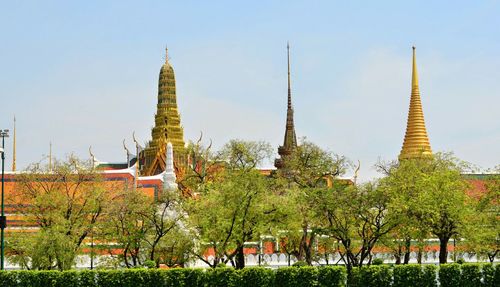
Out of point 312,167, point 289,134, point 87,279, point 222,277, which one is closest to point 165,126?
point 289,134

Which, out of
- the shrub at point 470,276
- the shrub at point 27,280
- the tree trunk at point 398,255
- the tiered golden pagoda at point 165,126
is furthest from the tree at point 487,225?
the tiered golden pagoda at point 165,126

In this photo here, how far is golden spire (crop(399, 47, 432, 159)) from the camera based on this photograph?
278ft

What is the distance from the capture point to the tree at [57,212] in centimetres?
4588

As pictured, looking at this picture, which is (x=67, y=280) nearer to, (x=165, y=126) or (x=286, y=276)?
(x=286, y=276)

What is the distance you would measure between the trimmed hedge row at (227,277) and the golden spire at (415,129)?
43.2 m

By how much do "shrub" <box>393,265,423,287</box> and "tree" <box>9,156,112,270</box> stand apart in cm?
1559

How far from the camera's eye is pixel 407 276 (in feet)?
135

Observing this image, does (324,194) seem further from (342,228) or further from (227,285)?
(227,285)

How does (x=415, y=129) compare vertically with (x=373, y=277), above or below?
above

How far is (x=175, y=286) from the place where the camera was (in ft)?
134

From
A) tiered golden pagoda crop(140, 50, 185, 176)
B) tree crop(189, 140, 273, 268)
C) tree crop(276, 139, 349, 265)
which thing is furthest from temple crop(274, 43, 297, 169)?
tree crop(189, 140, 273, 268)

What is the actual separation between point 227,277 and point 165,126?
→ 52.6m

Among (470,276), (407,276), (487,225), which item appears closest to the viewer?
(407,276)

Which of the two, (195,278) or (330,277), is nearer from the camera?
(330,277)
